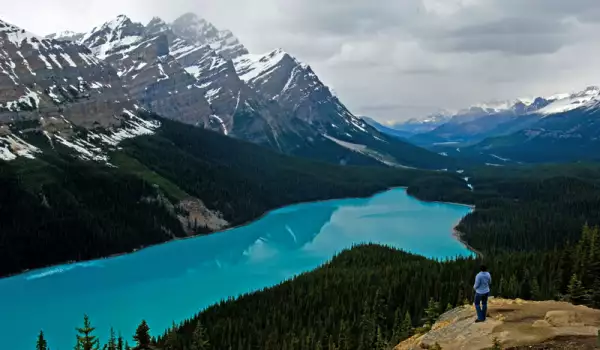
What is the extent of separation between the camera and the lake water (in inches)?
3477

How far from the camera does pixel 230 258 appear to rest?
5615 inches

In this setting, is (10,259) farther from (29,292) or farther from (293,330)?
(293,330)

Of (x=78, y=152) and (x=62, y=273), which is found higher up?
(x=78, y=152)

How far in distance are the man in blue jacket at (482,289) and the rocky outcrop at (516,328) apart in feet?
1.65

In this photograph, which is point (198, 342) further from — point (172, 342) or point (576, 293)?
point (576, 293)

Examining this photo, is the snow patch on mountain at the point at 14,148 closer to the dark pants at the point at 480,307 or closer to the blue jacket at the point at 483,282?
the dark pants at the point at 480,307

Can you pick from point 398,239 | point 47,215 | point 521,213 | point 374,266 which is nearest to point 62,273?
point 47,215

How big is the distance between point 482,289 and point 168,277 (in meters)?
100

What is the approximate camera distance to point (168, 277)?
11988 centimetres

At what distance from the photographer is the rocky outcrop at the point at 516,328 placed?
2552cm

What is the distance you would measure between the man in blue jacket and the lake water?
59.8 metres

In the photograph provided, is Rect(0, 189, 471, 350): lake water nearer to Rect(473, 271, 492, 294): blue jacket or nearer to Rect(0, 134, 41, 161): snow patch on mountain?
Rect(0, 134, 41, 161): snow patch on mountain

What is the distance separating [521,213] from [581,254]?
130 meters

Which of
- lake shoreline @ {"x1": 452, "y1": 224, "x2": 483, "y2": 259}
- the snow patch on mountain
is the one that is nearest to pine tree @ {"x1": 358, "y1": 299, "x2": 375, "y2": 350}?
lake shoreline @ {"x1": 452, "y1": 224, "x2": 483, "y2": 259}
